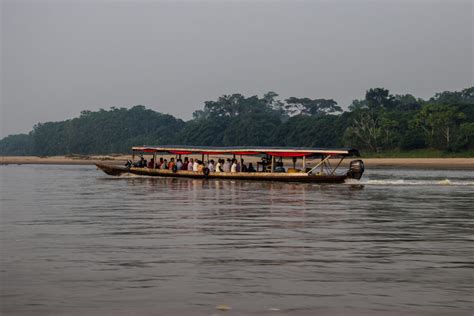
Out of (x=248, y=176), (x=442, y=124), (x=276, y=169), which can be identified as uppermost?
(x=442, y=124)

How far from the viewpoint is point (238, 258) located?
1402 cm

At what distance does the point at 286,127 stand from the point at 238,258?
105 meters

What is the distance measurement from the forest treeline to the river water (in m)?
63.1

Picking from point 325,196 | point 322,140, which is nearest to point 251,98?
point 322,140

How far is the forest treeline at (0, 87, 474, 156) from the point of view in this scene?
8875 cm

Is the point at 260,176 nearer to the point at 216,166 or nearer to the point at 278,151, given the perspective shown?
the point at 278,151

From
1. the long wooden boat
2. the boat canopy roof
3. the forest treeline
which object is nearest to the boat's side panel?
the long wooden boat

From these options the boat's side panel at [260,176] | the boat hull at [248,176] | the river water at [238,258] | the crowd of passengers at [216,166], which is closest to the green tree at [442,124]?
the crowd of passengers at [216,166]

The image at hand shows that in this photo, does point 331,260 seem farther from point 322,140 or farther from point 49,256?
point 322,140

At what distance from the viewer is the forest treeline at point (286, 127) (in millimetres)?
88750

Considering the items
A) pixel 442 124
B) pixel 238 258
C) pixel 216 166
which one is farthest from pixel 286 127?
pixel 238 258

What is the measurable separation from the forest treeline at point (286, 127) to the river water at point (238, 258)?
207ft

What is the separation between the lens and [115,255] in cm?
1437

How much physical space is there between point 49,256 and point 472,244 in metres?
8.79
